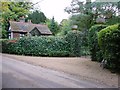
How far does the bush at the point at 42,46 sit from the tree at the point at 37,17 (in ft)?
85.6

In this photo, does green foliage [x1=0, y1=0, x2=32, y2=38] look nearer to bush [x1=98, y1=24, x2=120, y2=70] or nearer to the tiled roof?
the tiled roof

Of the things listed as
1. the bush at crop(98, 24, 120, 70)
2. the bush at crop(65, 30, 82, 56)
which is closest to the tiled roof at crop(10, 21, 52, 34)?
the bush at crop(65, 30, 82, 56)

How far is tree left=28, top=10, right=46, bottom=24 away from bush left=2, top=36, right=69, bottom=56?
26086 mm

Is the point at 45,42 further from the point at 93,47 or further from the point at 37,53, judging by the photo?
the point at 93,47

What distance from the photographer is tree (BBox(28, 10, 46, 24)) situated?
46531 mm

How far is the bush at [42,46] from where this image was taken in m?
20.5

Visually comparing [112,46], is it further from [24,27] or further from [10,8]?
[24,27]

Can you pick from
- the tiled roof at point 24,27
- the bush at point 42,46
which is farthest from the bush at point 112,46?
the tiled roof at point 24,27

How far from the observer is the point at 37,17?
47750mm

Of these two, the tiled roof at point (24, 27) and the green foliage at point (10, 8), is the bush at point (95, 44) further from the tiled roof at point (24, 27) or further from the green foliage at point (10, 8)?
the tiled roof at point (24, 27)

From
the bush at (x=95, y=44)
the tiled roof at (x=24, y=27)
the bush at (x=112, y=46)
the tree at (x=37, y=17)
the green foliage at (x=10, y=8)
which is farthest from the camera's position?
the tree at (x=37, y=17)

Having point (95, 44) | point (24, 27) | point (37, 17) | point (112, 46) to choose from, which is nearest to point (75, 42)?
point (95, 44)

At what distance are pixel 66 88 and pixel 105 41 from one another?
472 cm

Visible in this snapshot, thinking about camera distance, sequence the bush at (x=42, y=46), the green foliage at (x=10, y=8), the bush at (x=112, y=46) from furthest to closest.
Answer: the bush at (x=42, y=46) < the green foliage at (x=10, y=8) < the bush at (x=112, y=46)
